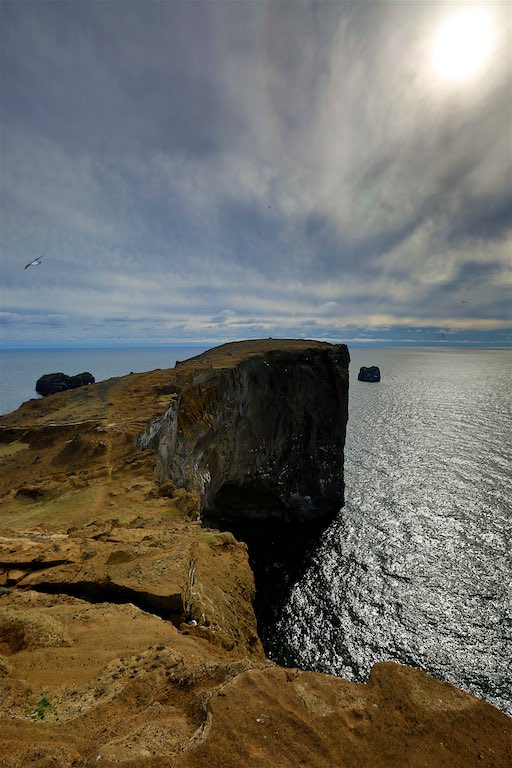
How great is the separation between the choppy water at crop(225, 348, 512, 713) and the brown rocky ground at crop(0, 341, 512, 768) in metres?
17.1

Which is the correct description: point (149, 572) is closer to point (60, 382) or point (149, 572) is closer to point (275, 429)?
point (275, 429)

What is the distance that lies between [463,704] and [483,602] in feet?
87.7

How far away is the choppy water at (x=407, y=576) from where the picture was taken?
73.6 feet

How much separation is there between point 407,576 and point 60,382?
10723cm

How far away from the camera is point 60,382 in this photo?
347 feet

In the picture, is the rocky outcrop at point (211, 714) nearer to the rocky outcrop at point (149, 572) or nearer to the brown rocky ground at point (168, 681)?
the brown rocky ground at point (168, 681)

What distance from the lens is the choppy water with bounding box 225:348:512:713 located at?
22.4m

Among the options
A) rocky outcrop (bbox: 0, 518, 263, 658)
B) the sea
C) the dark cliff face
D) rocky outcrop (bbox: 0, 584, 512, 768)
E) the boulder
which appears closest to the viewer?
rocky outcrop (bbox: 0, 584, 512, 768)

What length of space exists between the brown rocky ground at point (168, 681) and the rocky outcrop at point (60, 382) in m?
97.5

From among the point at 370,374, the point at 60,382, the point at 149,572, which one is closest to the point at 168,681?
the point at 149,572

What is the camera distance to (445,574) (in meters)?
28.5

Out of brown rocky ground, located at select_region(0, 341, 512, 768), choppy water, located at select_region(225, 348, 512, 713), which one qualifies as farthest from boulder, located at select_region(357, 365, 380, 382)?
brown rocky ground, located at select_region(0, 341, 512, 768)

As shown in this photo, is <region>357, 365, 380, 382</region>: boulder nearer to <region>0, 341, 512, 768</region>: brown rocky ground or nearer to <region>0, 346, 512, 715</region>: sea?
<region>0, 346, 512, 715</region>: sea

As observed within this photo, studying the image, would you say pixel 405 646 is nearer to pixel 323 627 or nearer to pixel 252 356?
pixel 323 627
